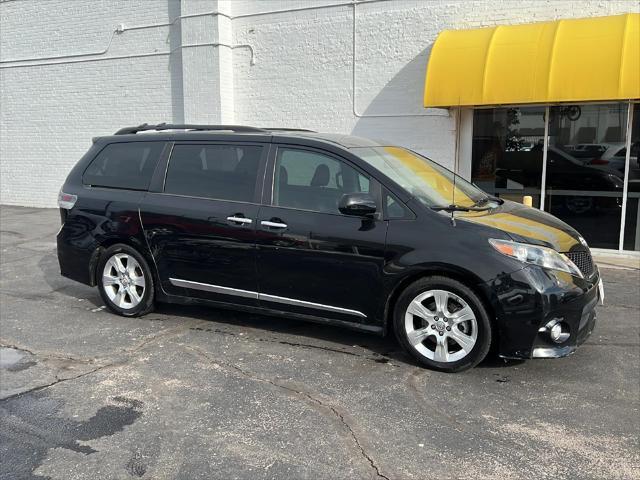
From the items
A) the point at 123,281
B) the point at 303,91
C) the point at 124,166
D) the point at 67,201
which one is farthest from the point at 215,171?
the point at 303,91

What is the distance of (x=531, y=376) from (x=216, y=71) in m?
9.62

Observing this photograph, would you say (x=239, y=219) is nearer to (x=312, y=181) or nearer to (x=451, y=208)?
(x=312, y=181)

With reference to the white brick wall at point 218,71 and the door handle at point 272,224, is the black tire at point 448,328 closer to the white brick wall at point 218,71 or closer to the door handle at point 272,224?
the door handle at point 272,224

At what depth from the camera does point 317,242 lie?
15.1 ft

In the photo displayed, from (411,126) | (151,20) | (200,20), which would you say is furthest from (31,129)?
(411,126)

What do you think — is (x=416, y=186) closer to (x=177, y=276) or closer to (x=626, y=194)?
(x=177, y=276)

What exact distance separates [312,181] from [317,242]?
1.81 ft

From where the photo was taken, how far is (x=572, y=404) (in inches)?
151

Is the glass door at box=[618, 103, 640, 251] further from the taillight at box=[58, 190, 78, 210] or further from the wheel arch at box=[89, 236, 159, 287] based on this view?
the taillight at box=[58, 190, 78, 210]

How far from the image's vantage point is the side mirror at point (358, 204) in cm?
435

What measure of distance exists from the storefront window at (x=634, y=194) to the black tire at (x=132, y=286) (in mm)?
7505

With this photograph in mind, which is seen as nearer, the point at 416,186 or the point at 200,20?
the point at 416,186

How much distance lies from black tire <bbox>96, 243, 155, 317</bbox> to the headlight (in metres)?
3.22

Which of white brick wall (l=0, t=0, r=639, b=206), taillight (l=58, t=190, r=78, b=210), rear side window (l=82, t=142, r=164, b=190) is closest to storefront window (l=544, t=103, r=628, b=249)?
white brick wall (l=0, t=0, r=639, b=206)
